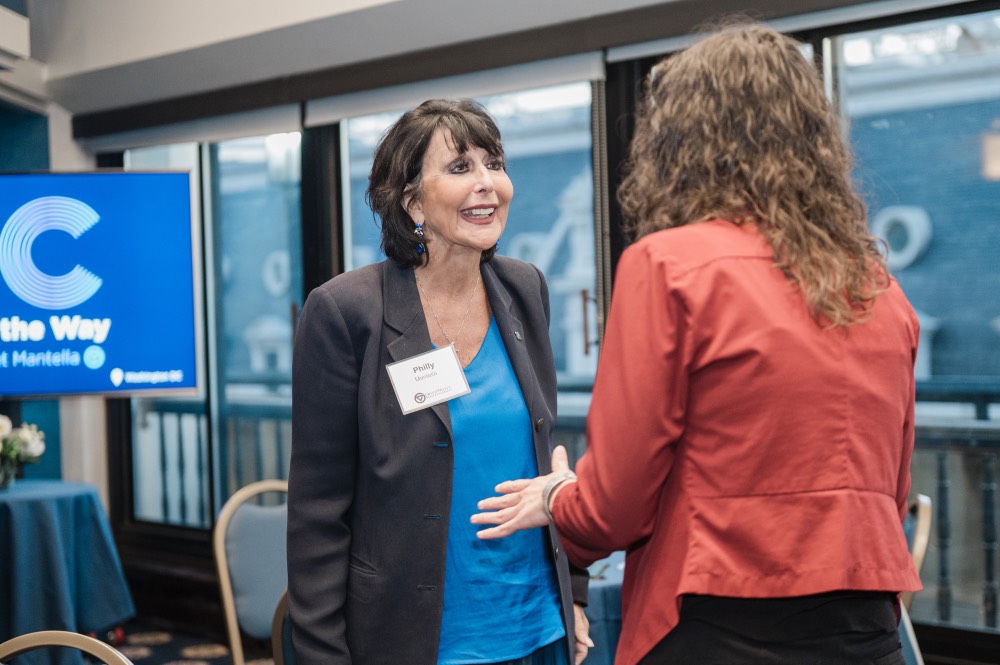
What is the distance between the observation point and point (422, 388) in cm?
137

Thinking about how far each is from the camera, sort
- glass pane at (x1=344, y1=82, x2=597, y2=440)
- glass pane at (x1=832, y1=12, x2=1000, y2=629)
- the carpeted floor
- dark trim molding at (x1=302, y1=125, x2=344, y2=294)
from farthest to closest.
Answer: glass pane at (x1=344, y1=82, x2=597, y2=440) → dark trim molding at (x1=302, y1=125, x2=344, y2=294) → the carpeted floor → glass pane at (x1=832, y1=12, x2=1000, y2=629)

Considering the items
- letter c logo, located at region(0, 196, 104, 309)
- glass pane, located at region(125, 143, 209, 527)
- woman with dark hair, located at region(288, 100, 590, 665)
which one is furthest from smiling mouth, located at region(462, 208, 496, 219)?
glass pane, located at region(125, 143, 209, 527)

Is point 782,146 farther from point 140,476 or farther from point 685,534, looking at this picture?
point 140,476

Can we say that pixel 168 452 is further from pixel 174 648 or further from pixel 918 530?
pixel 918 530

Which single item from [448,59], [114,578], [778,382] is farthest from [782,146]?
[114,578]

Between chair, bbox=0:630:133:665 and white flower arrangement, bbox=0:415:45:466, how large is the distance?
80.1 inches

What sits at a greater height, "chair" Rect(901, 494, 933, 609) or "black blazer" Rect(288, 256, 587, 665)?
"black blazer" Rect(288, 256, 587, 665)

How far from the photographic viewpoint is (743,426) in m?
0.96

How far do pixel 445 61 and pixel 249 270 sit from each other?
2062mm

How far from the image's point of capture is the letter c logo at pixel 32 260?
12.1 feet

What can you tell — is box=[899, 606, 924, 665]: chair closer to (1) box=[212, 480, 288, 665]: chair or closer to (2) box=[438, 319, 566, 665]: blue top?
(2) box=[438, 319, 566, 665]: blue top

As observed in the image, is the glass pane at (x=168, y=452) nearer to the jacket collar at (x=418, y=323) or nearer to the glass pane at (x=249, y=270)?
the glass pane at (x=249, y=270)

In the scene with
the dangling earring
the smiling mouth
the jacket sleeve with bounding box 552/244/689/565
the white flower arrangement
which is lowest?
the white flower arrangement

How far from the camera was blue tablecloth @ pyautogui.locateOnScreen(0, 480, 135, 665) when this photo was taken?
124 inches
